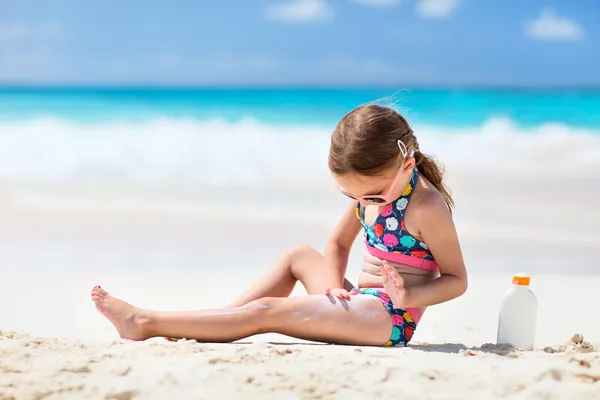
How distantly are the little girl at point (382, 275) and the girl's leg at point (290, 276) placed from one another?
33 centimetres

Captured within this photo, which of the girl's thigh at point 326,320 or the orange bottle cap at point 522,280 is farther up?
the orange bottle cap at point 522,280

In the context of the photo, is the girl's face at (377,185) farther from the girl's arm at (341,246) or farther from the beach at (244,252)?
the beach at (244,252)

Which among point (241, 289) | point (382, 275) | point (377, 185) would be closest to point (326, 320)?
point (382, 275)

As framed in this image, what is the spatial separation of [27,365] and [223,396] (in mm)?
684

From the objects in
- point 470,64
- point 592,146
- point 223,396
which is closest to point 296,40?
point 470,64

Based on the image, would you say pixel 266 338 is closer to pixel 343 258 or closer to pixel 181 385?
pixel 343 258

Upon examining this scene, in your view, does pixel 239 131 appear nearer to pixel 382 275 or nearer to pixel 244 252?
pixel 244 252

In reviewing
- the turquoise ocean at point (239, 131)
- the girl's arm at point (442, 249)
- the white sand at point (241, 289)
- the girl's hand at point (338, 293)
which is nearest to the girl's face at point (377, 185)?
the girl's arm at point (442, 249)

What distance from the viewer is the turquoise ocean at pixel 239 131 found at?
935 cm

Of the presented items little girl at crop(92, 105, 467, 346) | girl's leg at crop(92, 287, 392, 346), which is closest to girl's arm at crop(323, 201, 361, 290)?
little girl at crop(92, 105, 467, 346)

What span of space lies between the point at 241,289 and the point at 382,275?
1.70 meters

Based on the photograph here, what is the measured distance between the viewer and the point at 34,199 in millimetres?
7285

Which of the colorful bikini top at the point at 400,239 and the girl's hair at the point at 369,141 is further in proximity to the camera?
the colorful bikini top at the point at 400,239

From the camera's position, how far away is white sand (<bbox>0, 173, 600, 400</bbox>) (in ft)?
7.90
